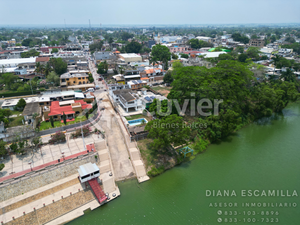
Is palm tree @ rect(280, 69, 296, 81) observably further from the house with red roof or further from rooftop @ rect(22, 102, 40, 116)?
rooftop @ rect(22, 102, 40, 116)

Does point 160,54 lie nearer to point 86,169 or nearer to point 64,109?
point 64,109

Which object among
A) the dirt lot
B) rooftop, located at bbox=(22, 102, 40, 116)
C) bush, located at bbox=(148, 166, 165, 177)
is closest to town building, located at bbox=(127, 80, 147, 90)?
the dirt lot

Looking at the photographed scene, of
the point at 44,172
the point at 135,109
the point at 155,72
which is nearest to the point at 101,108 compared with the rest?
the point at 135,109

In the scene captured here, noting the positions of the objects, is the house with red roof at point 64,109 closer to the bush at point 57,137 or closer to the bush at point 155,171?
the bush at point 57,137

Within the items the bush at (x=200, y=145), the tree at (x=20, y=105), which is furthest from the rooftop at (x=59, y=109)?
the bush at (x=200, y=145)

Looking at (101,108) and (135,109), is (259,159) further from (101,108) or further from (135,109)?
(101,108)
